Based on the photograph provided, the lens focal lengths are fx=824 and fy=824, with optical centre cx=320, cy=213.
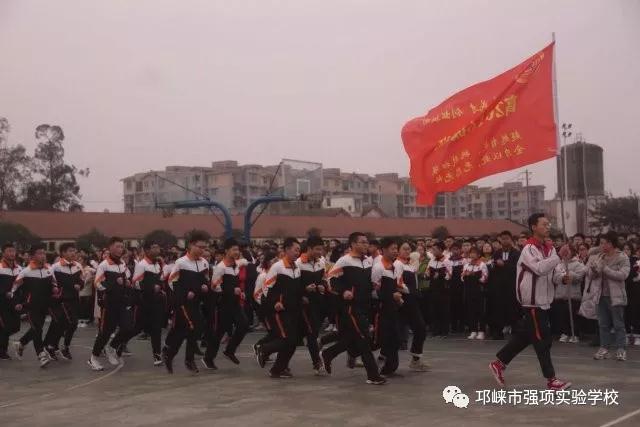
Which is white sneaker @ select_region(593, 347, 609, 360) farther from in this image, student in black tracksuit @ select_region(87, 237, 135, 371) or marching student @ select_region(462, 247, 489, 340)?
student in black tracksuit @ select_region(87, 237, 135, 371)

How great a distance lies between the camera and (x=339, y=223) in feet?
214

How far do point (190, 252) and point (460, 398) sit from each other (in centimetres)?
467

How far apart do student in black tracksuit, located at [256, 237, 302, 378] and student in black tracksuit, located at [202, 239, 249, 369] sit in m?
1.08

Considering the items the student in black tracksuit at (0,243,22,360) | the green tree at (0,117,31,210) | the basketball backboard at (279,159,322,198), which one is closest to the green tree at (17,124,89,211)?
the green tree at (0,117,31,210)

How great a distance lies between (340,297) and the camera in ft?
32.4

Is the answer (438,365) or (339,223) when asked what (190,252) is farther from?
(339,223)

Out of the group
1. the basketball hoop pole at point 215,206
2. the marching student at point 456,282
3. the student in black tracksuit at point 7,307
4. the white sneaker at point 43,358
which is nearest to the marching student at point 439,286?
the marching student at point 456,282

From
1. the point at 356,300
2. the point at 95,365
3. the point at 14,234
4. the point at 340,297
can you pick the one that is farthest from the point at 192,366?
the point at 14,234

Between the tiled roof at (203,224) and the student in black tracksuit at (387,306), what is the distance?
46048 mm

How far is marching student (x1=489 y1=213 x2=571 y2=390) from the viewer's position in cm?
850

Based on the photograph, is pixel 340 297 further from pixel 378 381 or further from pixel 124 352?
pixel 124 352

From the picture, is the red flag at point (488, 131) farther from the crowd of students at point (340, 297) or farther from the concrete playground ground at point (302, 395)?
the concrete playground ground at point (302, 395)

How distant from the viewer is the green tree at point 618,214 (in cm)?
5097

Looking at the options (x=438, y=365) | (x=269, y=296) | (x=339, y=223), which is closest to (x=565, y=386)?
(x=438, y=365)
